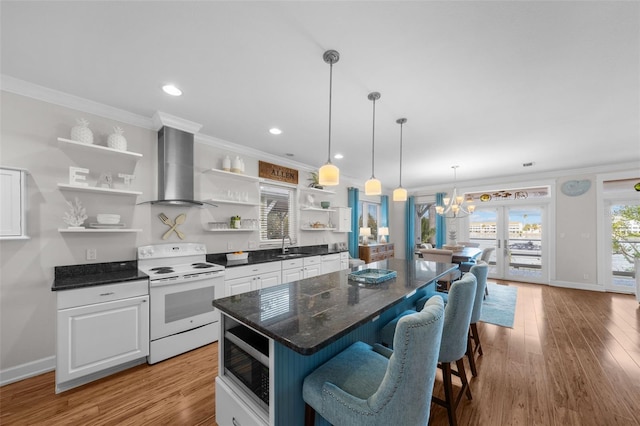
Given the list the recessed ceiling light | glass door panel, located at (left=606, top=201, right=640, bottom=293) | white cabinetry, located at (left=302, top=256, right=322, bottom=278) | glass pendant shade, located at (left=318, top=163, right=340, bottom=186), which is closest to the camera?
glass pendant shade, located at (left=318, top=163, right=340, bottom=186)

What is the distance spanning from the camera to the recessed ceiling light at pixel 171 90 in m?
2.31

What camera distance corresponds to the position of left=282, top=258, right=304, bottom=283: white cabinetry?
3905mm

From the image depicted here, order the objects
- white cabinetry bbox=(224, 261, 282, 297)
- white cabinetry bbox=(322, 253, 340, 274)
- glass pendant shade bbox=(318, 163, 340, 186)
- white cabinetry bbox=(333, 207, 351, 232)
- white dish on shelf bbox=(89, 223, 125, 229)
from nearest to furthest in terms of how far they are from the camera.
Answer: glass pendant shade bbox=(318, 163, 340, 186)
white dish on shelf bbox=(89, 223, 125, 229)
white cabinetry bbox=(224, 261, 282, 297)
white cabinetry bbox=(322, 253, 340, 274)
white cabinetry bbox=(333, 207, 351, 232)

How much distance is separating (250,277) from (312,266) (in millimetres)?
1357

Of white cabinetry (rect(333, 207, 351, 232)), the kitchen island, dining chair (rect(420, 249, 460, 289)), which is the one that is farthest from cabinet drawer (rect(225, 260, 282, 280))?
dining chair (rect(420, 249, 460, 289))

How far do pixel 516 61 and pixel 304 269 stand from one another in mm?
3672

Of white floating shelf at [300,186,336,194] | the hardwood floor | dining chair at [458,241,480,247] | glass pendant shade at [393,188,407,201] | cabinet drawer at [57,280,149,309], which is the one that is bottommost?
the hardwood floor

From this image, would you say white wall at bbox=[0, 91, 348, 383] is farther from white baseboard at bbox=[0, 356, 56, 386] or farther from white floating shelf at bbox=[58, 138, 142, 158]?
white floating shelf at bbox=[58, 138, 142, 158]

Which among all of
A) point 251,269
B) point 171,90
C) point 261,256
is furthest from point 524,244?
point 171,90

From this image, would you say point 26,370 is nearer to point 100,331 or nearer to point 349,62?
point 100,331

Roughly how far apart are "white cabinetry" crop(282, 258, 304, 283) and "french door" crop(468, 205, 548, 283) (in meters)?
5.45

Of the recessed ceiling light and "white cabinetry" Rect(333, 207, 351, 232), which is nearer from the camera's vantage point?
the recessed ceiling light

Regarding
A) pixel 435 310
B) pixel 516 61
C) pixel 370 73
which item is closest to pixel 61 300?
pixel 435 310

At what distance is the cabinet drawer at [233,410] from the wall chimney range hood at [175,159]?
2.24m
